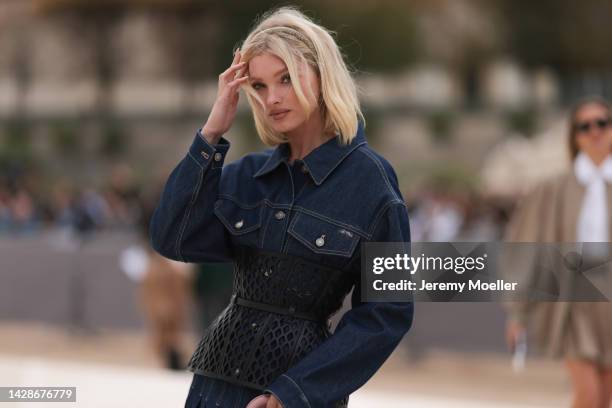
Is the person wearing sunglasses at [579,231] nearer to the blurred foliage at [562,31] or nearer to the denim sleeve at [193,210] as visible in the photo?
the denim sleeve at [193,210]

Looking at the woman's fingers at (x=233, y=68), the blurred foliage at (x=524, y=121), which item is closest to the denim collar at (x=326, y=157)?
the woman's fingers at (x=233, y=68)

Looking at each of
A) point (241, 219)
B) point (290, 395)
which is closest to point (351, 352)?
point (290, 395)

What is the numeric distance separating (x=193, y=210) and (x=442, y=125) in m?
49.0

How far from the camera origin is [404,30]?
175 ft

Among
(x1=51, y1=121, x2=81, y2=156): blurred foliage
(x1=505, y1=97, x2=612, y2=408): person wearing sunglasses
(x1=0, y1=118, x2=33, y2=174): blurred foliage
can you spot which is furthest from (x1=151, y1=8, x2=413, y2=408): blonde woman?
(x1=51, y1=121, x2=81, y2=156): blurred foliage

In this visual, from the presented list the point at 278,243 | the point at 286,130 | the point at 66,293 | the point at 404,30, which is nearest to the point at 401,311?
the point at 278,243

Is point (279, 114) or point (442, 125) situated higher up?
point (442, 125)

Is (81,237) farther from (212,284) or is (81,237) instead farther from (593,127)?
(593,127)

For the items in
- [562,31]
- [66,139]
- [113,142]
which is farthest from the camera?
[66,139]

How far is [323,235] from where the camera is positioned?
262 cm

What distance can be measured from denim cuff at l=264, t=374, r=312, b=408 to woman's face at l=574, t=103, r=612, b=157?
3275 mm

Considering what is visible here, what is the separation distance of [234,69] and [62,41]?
56.1 metres

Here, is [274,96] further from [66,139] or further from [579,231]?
[66,139]

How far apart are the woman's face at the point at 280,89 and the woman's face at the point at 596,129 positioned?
3065 millimetres
